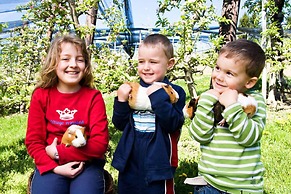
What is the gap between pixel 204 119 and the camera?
1.96 metres

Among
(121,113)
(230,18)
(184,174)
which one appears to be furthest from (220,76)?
(230,18)

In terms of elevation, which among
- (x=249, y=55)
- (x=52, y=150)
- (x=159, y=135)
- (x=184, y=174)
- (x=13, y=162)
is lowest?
(x=13, y=162)

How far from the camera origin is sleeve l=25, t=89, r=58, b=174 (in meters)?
2.35

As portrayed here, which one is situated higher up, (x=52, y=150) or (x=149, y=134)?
(x=149, y=134)

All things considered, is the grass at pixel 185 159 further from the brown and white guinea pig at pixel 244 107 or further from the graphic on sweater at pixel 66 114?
the brown and white guinea pig at pixel 244 107

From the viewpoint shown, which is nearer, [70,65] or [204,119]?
[204,119]

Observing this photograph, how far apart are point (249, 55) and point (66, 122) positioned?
119 centimetres

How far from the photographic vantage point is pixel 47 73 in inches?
97.9

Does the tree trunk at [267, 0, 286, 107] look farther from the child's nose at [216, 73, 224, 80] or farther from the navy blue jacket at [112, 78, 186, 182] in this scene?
the child's nose at [216, 73, 224, 80]

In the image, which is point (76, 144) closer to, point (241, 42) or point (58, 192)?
point (58, 192)

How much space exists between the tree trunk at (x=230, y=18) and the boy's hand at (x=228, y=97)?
3315mm

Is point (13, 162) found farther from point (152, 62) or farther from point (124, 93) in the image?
point (152, 62)

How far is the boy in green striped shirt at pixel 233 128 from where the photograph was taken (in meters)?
1.93

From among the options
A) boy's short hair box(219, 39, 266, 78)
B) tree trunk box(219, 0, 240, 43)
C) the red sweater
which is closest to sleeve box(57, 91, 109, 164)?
the red sweater
